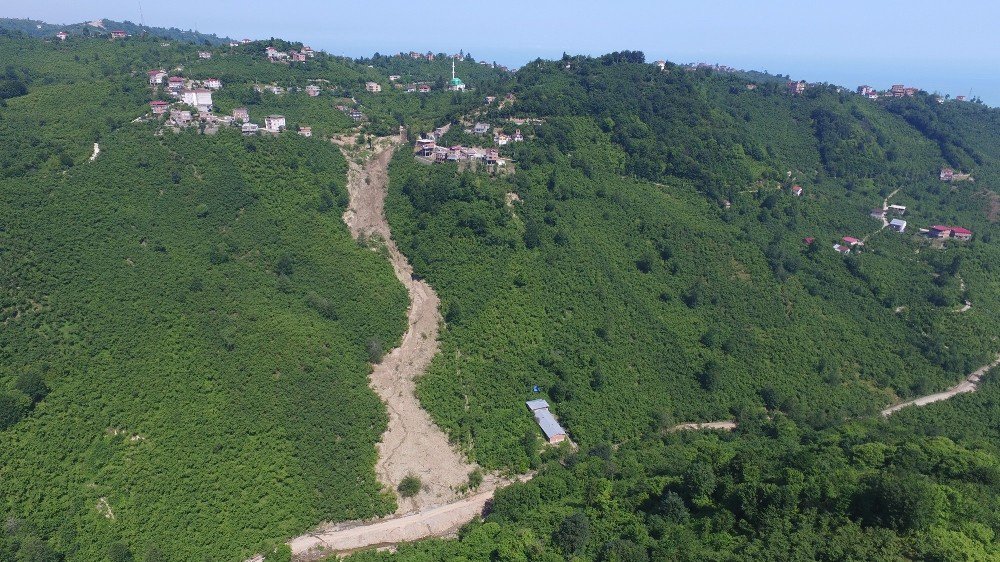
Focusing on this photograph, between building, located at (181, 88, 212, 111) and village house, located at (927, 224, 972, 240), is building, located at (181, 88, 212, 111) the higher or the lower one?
the higher one

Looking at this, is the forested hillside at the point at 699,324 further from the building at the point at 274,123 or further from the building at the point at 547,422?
the building at the point at 274,123

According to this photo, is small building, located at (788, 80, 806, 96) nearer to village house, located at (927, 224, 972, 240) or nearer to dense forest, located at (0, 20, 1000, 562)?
dense forest, located at (0, 20, 1000, 562)

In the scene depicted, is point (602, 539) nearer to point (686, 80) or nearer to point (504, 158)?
point (504, 158)

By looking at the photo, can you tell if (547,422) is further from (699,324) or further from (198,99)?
(198,99)

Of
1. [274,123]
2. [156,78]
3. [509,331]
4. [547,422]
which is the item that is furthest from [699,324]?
[156,78]

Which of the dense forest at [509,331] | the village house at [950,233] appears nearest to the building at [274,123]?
the dense forest at [509,331]

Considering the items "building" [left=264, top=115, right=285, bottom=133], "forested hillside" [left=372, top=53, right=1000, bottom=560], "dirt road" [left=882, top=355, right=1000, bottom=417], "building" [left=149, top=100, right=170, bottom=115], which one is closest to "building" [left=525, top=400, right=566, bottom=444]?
"forested hillside" [left=372, top=53, right=1000, bottom=560]
